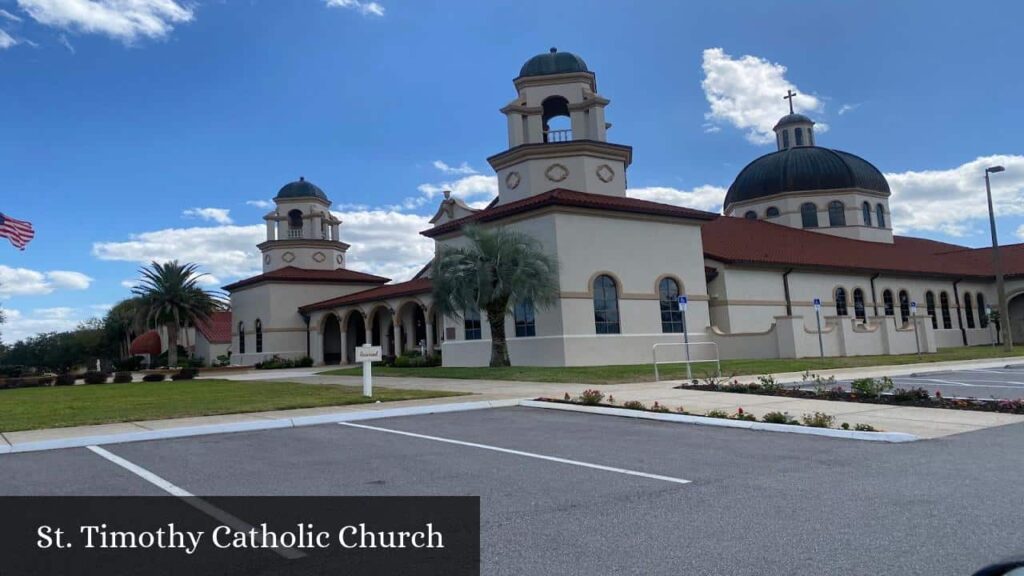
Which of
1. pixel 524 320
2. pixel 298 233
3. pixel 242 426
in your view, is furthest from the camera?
pixel 298 233

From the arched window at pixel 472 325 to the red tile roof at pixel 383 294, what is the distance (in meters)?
4.52

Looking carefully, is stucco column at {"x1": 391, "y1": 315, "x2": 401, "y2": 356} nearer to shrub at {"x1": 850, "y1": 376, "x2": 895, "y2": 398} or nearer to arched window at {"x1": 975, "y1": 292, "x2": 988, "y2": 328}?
shrub at {"x1": 850, "y1": 376, "x2": 895, "y2": 398}

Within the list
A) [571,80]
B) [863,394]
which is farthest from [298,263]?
[863,394]

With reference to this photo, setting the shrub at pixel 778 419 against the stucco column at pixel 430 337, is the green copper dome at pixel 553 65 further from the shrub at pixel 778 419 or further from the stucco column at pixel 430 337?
the shrub at pixel 778 419

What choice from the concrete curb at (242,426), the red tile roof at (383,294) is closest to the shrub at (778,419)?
the concrete curb at (242,426)

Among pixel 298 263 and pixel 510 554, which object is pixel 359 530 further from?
pixel 298 263

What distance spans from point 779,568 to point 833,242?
42968 millimetres

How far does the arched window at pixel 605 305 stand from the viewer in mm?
28219

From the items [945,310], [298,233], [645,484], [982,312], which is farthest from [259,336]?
[982,312]

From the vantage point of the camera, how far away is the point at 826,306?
3766 cm

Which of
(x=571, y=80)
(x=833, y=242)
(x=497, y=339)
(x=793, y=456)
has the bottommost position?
(x=793, y=456)

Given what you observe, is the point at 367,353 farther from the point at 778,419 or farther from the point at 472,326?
the point at 472,326

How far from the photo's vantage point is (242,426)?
1180 cm

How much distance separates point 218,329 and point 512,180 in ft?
134
